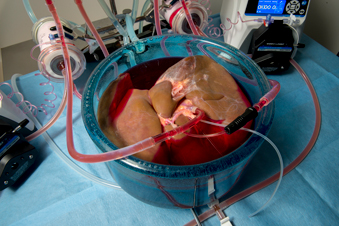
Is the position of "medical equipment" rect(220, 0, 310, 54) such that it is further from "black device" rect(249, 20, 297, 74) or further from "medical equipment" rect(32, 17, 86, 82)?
"medical equipment" rect(32, 17, 86, 82)

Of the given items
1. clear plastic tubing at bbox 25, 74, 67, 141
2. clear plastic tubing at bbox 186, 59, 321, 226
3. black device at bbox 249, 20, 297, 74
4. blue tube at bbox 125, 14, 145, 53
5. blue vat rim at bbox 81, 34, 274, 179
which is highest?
blue tube at bbox 125, 14, 145, 53

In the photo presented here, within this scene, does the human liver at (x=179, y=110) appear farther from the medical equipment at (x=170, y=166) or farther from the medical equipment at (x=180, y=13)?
the medical equipment at (x=180, y=13)

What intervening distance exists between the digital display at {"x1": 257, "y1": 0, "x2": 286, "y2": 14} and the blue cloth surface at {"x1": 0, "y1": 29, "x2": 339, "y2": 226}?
0.31 metres

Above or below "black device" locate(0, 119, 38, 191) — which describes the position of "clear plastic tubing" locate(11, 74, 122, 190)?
below

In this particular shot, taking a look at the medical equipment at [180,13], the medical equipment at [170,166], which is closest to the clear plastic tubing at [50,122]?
the medical equipment at [170,166]

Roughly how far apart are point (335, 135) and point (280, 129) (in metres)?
0.17

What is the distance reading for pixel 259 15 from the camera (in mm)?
838

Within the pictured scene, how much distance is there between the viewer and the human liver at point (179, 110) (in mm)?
510

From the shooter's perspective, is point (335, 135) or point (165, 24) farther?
point (165, 24)

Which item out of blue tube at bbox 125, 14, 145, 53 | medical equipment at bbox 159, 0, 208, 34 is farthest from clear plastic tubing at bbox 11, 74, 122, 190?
medical equipment at bbox 159, 0, 208, 34

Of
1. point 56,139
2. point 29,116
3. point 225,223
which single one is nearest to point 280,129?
point 225,223

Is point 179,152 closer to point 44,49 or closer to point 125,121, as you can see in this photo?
point 125,121

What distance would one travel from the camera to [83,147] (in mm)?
764

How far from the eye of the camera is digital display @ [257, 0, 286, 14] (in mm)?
807
